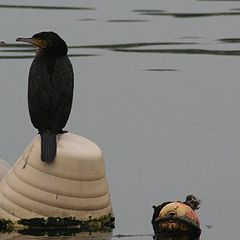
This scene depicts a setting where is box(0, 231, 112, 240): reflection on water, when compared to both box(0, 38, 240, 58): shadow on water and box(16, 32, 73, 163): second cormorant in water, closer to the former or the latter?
box(16, 32, 73, 163): second cormorant in water

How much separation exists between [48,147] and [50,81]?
760 mm

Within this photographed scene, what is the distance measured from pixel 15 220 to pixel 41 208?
0.69 ft

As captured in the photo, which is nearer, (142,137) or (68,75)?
(68,75)

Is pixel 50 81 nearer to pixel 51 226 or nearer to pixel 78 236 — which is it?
pixel 51 226

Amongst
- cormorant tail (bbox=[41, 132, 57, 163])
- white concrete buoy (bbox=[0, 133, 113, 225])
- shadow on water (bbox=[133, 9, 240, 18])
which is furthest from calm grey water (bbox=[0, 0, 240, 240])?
cormorant tail (bbox=[41, 132, 57, 163])

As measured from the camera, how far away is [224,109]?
17125 millimetres

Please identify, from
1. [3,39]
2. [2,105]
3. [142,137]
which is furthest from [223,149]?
[3,39]

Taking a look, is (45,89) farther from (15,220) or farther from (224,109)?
(224,109)

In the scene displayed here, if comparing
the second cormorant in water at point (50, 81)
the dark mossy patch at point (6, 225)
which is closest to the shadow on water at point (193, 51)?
the second cormorant in water at point (50, 81)

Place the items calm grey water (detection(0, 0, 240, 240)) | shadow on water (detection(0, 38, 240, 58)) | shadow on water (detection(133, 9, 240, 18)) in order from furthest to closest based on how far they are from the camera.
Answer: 1. shadow on water (detection(133, 9, 240, 18))
2. shadow on water (detection(0, 38, 240, 58))
3. calm grey water (detection(0, 0, 240, 240))

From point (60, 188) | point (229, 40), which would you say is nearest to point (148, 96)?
point (229, 40)

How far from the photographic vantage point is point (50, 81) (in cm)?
1208

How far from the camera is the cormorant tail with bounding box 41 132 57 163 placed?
11406mm

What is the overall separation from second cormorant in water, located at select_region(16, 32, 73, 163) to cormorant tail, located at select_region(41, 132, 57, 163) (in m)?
0.30
